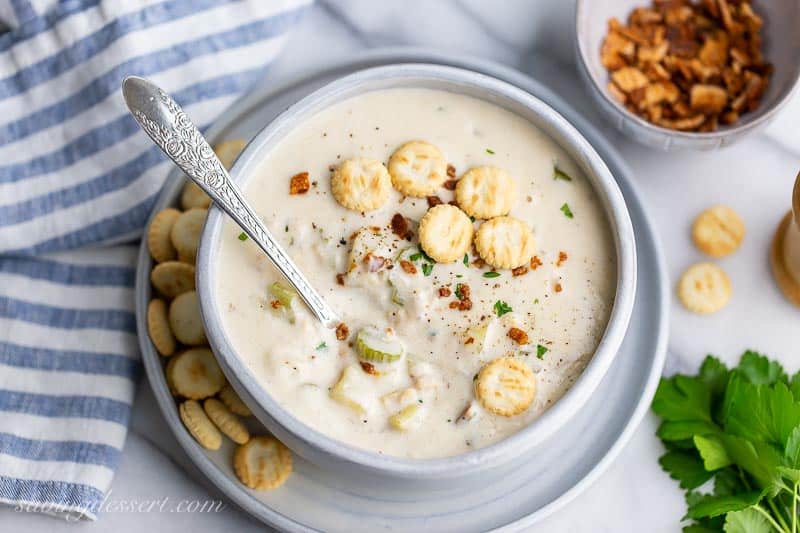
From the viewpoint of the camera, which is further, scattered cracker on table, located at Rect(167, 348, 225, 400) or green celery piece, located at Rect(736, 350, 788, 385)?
green celery piece, located at Rect(736, 350, 788, 385)

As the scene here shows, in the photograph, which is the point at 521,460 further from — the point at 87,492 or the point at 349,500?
the point at 87,492

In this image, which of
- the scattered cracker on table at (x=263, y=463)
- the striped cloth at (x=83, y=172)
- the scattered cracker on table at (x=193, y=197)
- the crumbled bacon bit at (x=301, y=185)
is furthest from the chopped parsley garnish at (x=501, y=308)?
the striped cloth at (x=83, y=172)

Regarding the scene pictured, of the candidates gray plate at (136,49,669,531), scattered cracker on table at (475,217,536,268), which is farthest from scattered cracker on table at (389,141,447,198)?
gray plate at (136,49,669,531)

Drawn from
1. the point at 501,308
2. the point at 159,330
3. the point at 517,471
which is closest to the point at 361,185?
the point at 501,308

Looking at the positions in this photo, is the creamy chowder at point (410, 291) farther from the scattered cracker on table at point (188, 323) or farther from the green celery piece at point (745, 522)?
the green celery piece at point (745, 522)

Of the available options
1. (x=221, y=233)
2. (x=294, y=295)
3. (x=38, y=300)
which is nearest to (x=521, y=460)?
(x=294, y=295)

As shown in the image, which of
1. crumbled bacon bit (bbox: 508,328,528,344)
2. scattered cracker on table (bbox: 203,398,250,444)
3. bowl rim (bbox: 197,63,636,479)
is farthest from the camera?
scattered cracker on table (bbox: 203,398,250,444)

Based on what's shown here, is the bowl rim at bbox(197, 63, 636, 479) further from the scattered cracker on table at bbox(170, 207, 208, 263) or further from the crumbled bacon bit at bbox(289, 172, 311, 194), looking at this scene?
the scattered cracker on table at bbox(170, 207, 208, 263)
